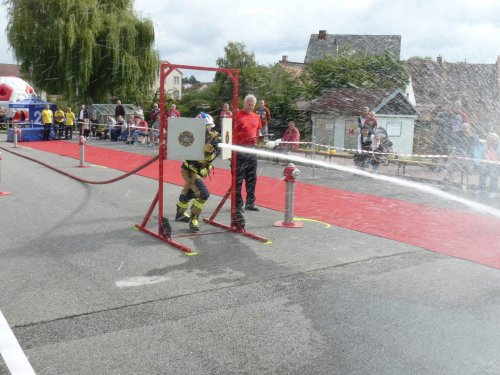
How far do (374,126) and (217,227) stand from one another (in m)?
8.07

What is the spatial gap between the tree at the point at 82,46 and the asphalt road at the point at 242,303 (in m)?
27.4

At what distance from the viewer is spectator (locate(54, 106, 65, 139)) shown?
28.3 m

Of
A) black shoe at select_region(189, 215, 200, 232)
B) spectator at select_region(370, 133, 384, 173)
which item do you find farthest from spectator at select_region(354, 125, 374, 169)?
Result: black shoe at select_region(189, 215, 200, 232)

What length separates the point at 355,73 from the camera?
36.1m

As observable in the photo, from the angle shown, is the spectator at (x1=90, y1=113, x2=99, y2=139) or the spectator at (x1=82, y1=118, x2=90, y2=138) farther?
the spectator at (x1=82, y1=118, x2=90, y2=138)

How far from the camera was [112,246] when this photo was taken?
7.14 metres

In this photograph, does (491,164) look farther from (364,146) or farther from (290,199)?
(290,199)

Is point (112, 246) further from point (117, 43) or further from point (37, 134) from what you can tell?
point (117, 43)

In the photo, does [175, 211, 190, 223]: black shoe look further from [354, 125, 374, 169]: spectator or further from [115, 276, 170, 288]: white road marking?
[354, 125, 374, 169]: spectator

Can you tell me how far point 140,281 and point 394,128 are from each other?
2795cm

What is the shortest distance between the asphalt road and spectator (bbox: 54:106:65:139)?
69.6ft

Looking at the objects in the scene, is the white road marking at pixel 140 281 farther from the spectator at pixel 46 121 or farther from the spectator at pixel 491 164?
the spectator at pixel 46 121

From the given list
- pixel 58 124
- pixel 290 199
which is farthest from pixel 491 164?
pixel 58 124

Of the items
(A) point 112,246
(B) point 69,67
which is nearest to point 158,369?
(A) point 112,246
